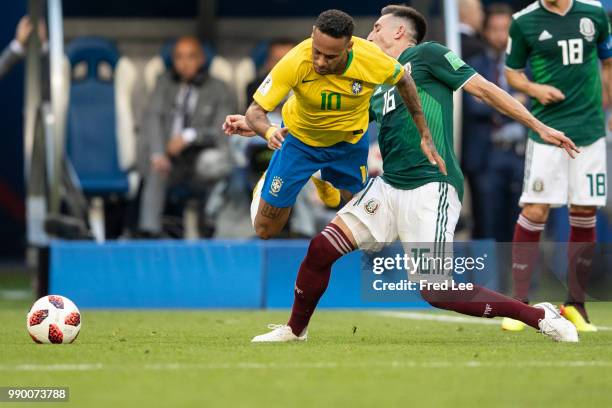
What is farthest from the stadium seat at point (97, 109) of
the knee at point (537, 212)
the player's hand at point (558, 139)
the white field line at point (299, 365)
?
the white field line at point (299, 365)

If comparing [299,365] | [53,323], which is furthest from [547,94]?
[53,323]

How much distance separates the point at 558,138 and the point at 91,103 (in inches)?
305

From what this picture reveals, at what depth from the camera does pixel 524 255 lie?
9.52 metres

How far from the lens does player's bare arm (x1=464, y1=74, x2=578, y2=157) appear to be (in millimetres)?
7672

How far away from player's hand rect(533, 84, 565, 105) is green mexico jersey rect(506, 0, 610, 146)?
90 millimetres

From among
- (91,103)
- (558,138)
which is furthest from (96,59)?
(558,138)

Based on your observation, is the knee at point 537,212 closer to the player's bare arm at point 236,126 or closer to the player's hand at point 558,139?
the player's hand at point 558,139

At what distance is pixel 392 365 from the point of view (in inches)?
264

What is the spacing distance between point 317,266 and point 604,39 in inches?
115

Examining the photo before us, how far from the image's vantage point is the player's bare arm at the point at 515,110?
7672 mm

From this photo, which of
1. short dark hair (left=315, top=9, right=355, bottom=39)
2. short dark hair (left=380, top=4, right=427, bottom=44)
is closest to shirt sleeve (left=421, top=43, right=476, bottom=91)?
short dark hair (left=380, top=4, right=427, bottom=44)

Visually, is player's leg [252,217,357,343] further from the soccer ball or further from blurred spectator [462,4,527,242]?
blurred spectator [462,4,527,242]

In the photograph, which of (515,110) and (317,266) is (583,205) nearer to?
(515,110)

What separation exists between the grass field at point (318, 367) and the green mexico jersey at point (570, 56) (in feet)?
4.76
